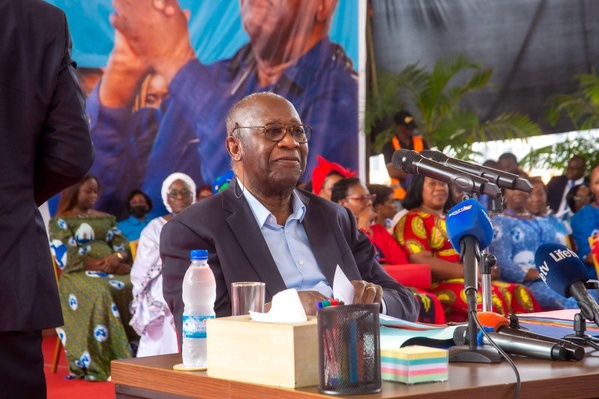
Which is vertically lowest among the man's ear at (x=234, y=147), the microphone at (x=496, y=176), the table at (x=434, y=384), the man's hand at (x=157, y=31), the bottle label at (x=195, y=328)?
the table at (x=434, y=384)

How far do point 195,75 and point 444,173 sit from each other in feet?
20.7

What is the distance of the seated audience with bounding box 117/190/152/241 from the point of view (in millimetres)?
7789

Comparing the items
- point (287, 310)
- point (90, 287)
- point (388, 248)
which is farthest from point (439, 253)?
point (287, 310)

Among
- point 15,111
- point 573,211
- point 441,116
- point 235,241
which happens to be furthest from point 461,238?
point 441,116

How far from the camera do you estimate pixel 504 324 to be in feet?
7.48

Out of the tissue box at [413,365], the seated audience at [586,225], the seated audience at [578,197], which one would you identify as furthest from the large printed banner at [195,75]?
the tissue box at [413,365]

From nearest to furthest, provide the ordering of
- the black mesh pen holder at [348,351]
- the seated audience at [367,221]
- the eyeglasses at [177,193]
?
the black mesh pen holder at [348,351] < the seated audience at [367,221] < the eyeglasses at [177,193]

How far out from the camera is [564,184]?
30.0ft

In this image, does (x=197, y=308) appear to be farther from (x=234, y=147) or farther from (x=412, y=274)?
(x=412, y=274)

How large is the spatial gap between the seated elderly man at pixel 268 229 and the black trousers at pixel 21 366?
53 cm

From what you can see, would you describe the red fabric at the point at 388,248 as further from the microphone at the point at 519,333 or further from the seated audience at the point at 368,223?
the microphone at the point at 519,333

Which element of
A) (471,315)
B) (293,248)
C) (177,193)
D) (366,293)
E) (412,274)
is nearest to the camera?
(471,315)

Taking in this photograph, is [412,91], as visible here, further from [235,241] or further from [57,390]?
[235,241]

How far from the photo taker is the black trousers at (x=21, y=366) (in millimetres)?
2072
